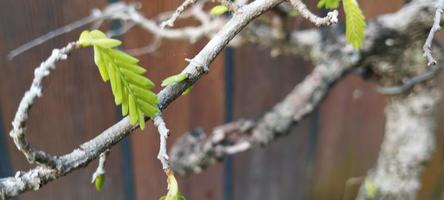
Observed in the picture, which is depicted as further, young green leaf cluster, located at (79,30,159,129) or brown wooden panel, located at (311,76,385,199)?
brown wooden panel, located at (311,76,385,199)

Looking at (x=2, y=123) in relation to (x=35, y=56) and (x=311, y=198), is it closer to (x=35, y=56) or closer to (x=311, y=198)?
(x=35, y=56)

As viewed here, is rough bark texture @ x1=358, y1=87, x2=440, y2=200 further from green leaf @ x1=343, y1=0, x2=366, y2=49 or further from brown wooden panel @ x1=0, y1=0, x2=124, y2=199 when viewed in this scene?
brown wooden panel @ x1=0, y1=0, x2=124, y2=199

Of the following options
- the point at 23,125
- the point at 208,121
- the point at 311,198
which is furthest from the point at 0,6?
the point at 311,198

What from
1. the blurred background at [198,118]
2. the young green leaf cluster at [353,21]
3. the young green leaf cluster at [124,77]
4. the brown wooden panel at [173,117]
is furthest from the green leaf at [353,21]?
the brown wooden panel at [173,117]

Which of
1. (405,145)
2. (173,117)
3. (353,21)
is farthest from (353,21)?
(173,117)

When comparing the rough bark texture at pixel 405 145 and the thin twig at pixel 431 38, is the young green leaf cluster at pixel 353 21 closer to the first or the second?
the thin twig at pixel 431 38

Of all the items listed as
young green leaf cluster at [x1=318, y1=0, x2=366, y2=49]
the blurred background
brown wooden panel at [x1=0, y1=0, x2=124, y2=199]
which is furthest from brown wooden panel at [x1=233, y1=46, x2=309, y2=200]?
young green leaf cluster at [x1=318, y1=0, x2=366, y2=49]

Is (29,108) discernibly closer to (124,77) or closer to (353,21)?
(124,77)

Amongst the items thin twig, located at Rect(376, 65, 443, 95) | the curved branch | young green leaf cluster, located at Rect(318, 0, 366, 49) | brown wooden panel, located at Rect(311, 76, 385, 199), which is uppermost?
brown wooden panel, located at Rect(311, 76, 385, 199)
